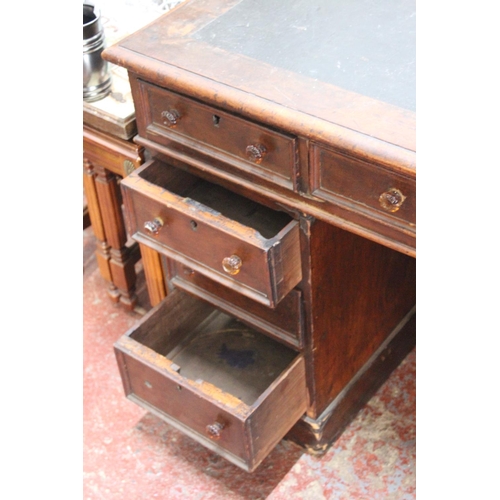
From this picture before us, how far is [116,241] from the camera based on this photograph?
2.01 m

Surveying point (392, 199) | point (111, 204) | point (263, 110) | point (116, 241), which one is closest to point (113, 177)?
point (111, 204)

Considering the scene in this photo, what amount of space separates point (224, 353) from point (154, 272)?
29cm

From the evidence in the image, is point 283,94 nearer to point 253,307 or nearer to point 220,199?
point 220,199

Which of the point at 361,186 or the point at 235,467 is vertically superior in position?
the point at 361,186

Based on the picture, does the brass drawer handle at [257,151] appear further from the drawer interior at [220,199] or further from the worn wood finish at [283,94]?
the drawer interior at [220,199]

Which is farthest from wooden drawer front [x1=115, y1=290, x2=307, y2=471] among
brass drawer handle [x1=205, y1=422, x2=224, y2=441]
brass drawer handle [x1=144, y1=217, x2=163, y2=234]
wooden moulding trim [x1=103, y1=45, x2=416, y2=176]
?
wooden moulding trim [x1=103, y1=45, x2=416, y2=176]

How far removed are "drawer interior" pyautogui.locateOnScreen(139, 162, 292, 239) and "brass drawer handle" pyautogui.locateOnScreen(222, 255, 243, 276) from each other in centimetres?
15

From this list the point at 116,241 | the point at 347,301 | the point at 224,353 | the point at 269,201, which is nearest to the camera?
the point at 269,201

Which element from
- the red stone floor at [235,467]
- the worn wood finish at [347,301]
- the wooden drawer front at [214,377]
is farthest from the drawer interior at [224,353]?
the red stone floor at [235,467]

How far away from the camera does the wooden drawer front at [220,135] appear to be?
4.24 ft

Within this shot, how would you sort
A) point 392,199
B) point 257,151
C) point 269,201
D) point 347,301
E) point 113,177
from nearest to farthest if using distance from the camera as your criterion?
1. point 392,199
2. point 257,151
3. point 269,201
4. point 347,301
5. point 113,177

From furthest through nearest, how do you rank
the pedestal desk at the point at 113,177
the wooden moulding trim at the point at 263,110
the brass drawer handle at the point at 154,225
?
the pedestal desk at the point at 113,177, the brass drawer handle at the point at 154,225, the wooden moulding trim at the point at 263,110

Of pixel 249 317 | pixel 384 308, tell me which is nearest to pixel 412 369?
pixel 384 308
